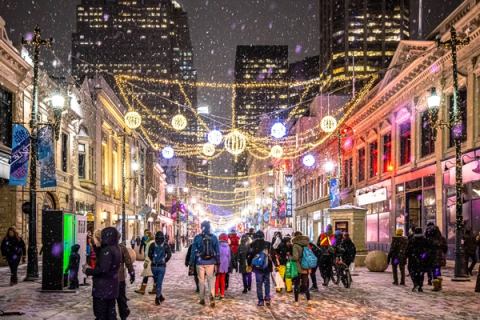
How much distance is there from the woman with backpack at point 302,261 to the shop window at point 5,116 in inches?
669

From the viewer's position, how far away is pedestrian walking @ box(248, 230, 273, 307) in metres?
14.3

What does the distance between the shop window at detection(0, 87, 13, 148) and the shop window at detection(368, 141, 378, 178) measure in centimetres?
2412

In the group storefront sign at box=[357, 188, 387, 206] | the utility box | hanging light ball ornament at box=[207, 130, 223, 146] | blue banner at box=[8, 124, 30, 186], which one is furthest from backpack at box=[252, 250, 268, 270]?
storefront sign at box=[357, 188, 387, 206]

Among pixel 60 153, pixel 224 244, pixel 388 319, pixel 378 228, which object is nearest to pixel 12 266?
pixel 224 244

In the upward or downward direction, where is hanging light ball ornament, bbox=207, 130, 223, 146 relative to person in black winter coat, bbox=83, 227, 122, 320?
upward

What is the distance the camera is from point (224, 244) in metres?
16.5

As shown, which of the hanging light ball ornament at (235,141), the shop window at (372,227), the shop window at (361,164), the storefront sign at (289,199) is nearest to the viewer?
the hanging light ball ornament at (235,141)

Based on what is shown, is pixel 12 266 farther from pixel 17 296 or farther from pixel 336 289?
pixel 336 289

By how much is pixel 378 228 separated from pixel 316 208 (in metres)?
22.5

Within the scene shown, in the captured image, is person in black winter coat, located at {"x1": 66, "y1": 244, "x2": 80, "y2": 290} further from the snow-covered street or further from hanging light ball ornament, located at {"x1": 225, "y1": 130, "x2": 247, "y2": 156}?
hanging light ball ornament, located at {"x1": 225, "y1": 130, "x2": 247, "y2": 156}

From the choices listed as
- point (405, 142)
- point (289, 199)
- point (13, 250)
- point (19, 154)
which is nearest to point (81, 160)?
point (19, 154)

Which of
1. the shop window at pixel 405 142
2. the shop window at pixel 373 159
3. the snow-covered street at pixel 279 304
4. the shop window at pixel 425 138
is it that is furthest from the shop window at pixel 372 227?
the snow-covered street at pixel 279 304

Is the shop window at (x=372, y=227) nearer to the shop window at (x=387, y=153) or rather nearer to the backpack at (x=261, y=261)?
the shop window at (x=387, y=153)

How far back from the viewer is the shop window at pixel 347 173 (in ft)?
166
